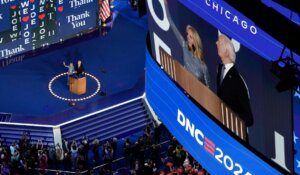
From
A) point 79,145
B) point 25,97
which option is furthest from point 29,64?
point 79,145

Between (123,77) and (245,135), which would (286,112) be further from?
(123,77)

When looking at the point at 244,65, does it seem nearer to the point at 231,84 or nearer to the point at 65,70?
the point at 231,84

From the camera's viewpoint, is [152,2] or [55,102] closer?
[152,2]

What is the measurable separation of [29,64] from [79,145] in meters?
6.22

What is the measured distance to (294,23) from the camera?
1202 cm

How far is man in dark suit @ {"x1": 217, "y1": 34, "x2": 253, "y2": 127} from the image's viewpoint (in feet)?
42.7

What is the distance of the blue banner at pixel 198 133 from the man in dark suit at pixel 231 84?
0.53 m

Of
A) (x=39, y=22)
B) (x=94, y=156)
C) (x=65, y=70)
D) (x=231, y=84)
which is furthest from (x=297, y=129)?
(x=65, y=70)

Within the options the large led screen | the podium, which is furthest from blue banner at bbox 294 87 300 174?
the podium

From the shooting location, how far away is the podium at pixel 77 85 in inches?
1225

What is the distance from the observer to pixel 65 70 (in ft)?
107

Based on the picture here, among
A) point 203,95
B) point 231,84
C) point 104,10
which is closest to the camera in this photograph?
point 231,84

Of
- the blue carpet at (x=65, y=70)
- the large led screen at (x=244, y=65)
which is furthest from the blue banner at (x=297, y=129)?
the blue carpet at (x=65, y=70)

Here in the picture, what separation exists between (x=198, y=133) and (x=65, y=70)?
18.8 metres
